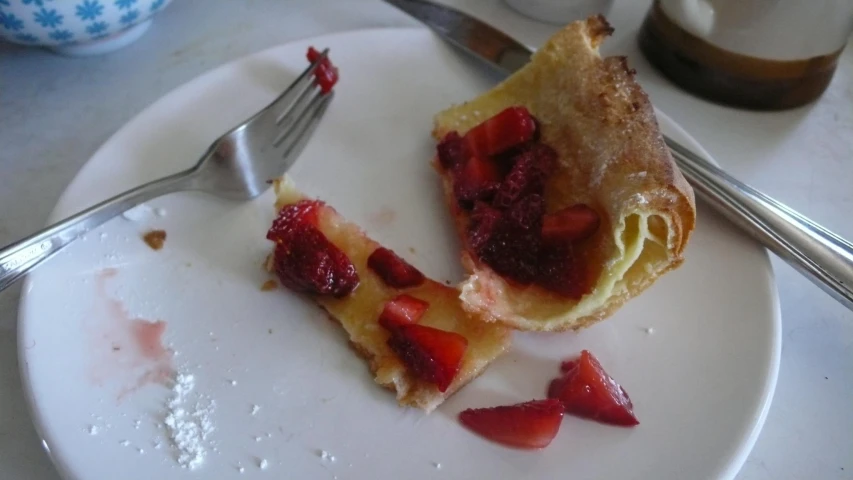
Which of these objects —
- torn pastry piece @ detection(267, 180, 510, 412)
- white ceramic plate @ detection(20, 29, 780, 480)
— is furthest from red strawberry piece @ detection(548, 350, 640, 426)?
torn pastry piece @ detection(267, 180, 510, 412)

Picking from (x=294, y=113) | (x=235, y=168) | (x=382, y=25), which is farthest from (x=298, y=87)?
(x=382, y=25)

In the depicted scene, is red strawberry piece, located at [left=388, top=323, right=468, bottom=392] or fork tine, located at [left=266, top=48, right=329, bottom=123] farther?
fork tine, located at [left=266, top=48, right=329, bottom=123]

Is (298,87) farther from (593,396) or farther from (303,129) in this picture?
(593,396)

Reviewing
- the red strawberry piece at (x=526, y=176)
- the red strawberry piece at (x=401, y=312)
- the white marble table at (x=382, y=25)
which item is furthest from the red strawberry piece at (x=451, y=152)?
the white marble table at (x=382, y=25)

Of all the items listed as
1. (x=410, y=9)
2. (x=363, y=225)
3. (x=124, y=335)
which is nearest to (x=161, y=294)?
(x=124, y=335)

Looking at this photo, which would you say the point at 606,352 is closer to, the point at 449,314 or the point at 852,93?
the point at 449,314

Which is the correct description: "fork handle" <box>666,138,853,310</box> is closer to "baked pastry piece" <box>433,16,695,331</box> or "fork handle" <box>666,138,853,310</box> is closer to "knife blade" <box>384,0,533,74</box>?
"baked pastry piece" <box>433,16,695,331</box>
